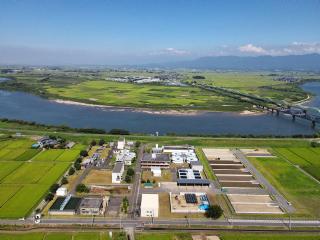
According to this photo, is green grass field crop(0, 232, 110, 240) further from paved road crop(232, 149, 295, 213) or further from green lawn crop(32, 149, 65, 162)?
green lawn crop(32, 149, 65, 162)

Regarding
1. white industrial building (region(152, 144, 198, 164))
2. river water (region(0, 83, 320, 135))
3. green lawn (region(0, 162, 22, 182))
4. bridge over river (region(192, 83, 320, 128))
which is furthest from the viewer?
bridge over river (region(192, 83, 320, 128))

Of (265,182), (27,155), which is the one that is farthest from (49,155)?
(265,182)

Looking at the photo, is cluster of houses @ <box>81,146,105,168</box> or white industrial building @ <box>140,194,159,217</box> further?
cluster of houses @ <box>81,146,105,168</box>

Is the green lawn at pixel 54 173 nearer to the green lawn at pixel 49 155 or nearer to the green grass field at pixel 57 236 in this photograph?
the green lawn at pixel 49 155

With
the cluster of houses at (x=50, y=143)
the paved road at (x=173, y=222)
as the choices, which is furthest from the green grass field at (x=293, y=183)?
the cluster of houses at (x=50, y=143)

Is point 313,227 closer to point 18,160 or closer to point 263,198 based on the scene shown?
point 263,198

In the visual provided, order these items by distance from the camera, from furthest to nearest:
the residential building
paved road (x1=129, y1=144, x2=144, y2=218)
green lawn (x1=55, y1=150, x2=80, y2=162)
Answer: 1. green lawn (x1=55, y1=150, x2=80, y2=162)
2. paved road (x1=129, y1=144, x2=144, y2=218)
3. the residential building

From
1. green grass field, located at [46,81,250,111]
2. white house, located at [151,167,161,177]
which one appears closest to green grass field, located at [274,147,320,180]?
white house, located at [151,167,161,177]
